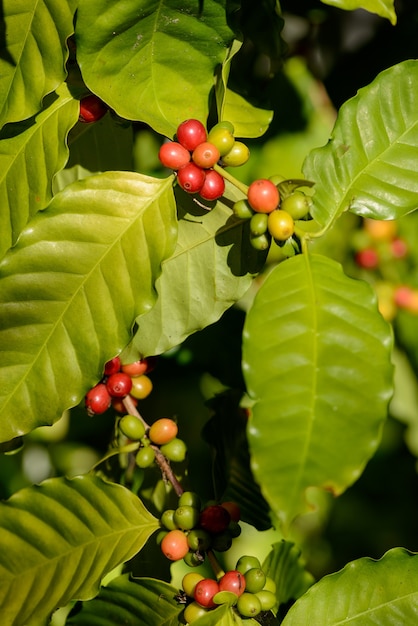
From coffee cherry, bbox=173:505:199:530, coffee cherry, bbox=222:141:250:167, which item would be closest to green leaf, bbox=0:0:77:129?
coffee cherry, bbox=222:141:250:167

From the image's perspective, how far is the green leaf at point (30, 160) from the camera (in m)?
1.02

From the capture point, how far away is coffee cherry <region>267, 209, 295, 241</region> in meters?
0.92

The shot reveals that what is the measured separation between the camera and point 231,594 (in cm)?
100

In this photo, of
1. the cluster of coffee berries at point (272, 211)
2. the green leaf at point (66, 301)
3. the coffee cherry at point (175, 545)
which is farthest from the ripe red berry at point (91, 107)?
the coffee cherry at point (175, 545)

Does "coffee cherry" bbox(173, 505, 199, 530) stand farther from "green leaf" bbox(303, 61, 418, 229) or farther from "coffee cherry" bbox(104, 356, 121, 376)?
"green leaf" bbox(303, 61, 418, 229)

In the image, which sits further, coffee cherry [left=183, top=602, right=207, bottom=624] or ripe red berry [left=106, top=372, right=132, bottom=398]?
ripe red berry [left=106, top=372, right=132, bottom=398]

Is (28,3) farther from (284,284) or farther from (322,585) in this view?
(322,585)

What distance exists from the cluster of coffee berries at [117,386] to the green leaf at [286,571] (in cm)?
38

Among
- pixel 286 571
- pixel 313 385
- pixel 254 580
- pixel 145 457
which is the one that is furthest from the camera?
pixel 286 571

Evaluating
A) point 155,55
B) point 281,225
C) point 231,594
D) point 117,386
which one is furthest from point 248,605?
point 155,55

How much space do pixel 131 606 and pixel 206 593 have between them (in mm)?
154

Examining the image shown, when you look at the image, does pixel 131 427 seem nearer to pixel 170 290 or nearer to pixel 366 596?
pixel 170 290

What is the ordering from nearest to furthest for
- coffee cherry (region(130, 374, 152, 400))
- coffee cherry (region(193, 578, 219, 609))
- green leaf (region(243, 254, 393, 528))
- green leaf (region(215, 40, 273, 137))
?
green leaf (region(243, 254, 393, 528)) → coffee cherry (region(193, 578, 219, 609)) → green leaf (region(215, 40, 273, 137)) → coffee cherry (region(130, 374, 152, 400))

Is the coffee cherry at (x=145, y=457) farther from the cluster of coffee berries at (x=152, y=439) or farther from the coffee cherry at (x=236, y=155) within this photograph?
the coffee cherry at (x=236, y=155)
